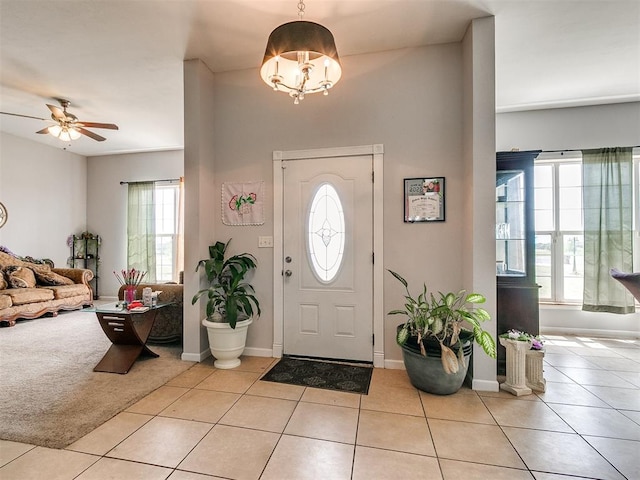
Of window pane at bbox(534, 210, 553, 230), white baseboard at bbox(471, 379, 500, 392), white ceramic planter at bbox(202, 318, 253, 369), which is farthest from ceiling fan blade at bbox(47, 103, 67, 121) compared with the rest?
window pane at bbox(534, 210, 553, 230)

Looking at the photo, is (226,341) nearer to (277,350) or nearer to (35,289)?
(277,350)

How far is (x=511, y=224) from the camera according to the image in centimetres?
290

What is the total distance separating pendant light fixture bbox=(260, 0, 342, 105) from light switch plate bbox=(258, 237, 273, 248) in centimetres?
149

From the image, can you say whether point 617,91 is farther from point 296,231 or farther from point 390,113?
point 296,231

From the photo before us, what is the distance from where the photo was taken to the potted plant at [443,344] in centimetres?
223

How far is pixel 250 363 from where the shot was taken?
2.96 meters

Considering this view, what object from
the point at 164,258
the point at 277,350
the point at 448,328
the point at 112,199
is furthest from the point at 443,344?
the point at 112,199

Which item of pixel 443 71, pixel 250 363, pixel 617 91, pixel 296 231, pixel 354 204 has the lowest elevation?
pixel 250 363

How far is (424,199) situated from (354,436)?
1.98 m

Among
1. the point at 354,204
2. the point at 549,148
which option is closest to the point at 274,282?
the point at 354,204

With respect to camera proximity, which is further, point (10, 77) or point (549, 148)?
point (549, 148)

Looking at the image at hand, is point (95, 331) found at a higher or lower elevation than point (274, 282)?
lower

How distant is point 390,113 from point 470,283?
171 cm

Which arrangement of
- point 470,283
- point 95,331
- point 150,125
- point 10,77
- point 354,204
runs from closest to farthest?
1. point 470,283
2. point 354,204
3. point 10,77
4. point 95,331
5. point 150,125
